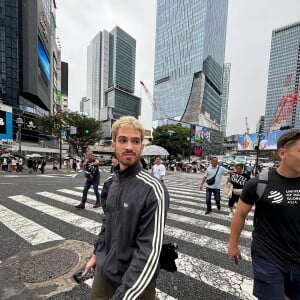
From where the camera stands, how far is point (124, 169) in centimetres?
157

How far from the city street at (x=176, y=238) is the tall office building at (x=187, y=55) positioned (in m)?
123

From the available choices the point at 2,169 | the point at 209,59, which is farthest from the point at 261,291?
the point at 209,59

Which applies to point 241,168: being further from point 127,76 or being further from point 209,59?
point 127,76

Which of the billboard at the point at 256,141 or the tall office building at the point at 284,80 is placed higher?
the tall office building at the point at 284,80

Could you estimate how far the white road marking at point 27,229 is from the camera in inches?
169

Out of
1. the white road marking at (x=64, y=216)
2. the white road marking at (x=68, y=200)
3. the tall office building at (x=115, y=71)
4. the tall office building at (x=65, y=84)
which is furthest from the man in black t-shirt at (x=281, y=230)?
the tall office building at (x=115, y=71)

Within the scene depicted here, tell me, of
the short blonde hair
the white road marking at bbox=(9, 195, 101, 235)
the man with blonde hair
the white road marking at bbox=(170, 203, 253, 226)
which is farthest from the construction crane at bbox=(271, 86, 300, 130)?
the man with blonde hair

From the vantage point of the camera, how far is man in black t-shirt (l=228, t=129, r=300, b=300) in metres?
1.63

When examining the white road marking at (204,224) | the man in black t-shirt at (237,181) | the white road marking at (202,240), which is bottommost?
the white road marking at (204,224)

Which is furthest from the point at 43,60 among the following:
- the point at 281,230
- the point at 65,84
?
the point at 65,84

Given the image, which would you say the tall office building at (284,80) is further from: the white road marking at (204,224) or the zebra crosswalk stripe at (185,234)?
the zebra crosswalk stripe at (185,234)

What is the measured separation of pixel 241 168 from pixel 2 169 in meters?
22.7

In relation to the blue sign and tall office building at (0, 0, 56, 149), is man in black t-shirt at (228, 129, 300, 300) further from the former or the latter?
tall office building at (0, 0, 56, 149)

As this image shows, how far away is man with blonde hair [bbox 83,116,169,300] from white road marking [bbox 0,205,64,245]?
3.30 m
